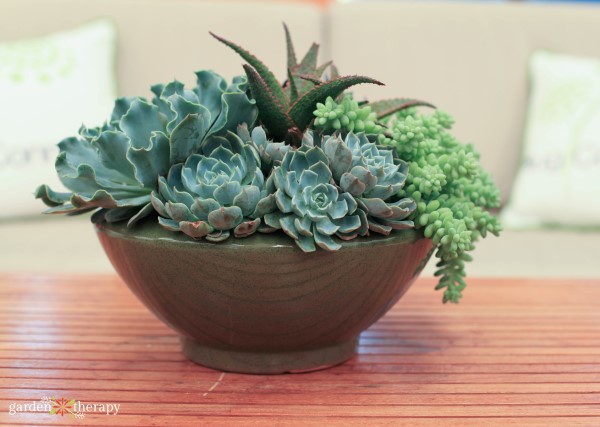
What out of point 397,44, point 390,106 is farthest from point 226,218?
point 397,44

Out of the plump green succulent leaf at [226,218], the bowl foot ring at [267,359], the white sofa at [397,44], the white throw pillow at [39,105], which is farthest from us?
the white sofa at [397,44]

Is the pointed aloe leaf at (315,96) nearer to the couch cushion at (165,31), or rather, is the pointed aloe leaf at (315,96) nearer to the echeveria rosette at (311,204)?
the echeveria rosette at (311,204)

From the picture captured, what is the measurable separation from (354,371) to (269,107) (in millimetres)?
273

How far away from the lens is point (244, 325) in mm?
678

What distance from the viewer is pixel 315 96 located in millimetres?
688

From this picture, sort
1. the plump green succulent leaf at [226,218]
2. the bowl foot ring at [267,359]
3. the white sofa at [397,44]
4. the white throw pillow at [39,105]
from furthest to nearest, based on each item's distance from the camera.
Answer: the white sofa at [397,44] → the white throw pillow at [39,105] → the bowl foot ring at [267,359] → the plump green succulent leaf at [226,218]

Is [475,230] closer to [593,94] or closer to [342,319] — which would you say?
[342,319]

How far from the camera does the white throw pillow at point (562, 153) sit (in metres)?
1.76

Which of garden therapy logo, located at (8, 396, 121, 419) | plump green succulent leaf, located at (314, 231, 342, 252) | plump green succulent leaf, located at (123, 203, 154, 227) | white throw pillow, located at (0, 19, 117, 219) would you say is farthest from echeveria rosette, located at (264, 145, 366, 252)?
white throw pillow, located at (0, 19, 117, 219)

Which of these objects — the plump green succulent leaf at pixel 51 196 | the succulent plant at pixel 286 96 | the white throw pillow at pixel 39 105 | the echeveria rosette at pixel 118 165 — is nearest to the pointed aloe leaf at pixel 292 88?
the succulent plant at pixel 286 96

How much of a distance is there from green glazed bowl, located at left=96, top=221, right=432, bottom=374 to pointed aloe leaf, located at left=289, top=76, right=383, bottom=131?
131 millimetres

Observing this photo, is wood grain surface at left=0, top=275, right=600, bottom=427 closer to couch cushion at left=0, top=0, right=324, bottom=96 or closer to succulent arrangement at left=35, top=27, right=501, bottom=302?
succulent arrangement at left=35, top=27, right=501, bottom=302

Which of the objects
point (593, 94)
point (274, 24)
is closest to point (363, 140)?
point (593, 94)

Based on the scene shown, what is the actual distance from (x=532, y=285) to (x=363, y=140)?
0.52 metres
